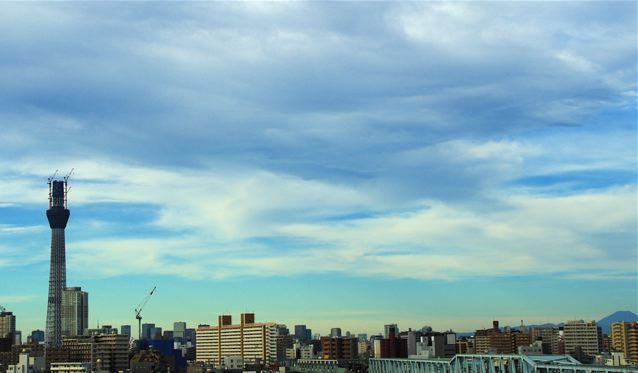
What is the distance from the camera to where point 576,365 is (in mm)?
98125

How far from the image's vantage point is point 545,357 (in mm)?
109562

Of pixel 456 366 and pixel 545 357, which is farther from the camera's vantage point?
pixel 456 366

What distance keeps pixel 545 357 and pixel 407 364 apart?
266 feet

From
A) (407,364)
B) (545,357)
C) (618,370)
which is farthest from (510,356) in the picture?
(407,364)

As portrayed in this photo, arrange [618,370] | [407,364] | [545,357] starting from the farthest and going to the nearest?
[407,364], [545,357], [618,370]

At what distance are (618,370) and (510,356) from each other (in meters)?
27.2

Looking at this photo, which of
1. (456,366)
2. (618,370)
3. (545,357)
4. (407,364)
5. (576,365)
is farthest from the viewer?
(407,364)

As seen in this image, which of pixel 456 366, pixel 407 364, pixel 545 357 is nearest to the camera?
pixel 545 357

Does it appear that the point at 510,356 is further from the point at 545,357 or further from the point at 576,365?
the point at 576,365

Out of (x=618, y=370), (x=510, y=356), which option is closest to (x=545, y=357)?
(x=510, y=356)

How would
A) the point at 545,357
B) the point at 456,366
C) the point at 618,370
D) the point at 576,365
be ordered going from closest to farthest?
the point at 618,370 < the point at 576,365 < the point at 545,357 < the point at 456,366

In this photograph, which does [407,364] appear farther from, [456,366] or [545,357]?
[545,357]

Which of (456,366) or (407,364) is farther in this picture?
(407,364)

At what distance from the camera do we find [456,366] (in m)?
136
